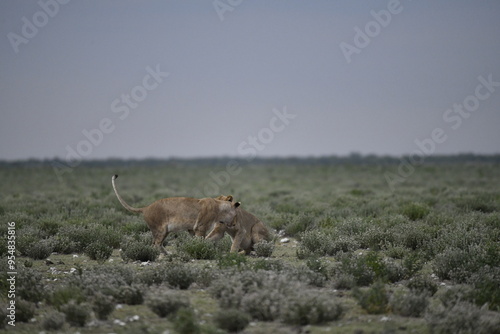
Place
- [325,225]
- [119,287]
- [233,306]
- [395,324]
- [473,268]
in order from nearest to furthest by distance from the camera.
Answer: [395,324] < [233,306] < [119,287] < [473,268] < [325,225]

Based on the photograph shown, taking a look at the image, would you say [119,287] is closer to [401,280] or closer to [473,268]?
[401,280]

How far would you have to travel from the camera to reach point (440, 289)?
10.2 m

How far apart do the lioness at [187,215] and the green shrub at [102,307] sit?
4.68 metres

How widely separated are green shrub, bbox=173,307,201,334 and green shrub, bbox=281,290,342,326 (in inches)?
47.4

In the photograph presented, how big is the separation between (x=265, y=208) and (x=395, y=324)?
578 inches

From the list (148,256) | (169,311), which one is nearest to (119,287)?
(169,311)

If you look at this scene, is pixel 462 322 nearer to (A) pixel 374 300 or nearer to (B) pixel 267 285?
(A) pixel 374 300

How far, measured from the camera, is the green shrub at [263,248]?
1368cm

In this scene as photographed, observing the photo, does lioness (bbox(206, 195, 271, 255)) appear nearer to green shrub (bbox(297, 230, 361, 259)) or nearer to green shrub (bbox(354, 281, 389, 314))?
green shrub (bbox(297, 230, 361, 259))

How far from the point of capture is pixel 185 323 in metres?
7.61

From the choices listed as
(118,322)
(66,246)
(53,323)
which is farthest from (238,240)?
(53,323)

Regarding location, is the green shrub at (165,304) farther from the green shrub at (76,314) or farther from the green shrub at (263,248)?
the green shrub at (263,248)

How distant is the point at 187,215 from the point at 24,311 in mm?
5157

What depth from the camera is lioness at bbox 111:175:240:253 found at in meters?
13.4
